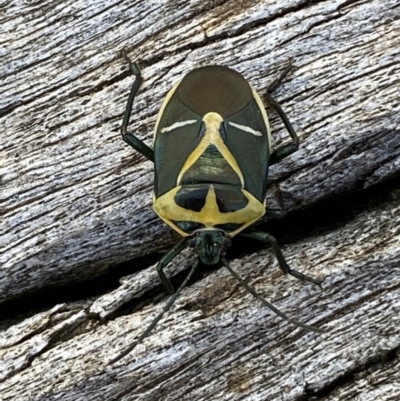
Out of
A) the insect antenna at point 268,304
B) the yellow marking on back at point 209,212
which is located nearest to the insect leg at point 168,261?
the yellow marking on back at point 209,212

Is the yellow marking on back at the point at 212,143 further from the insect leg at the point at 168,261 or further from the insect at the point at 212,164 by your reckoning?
the insect leg at the point at 168,261

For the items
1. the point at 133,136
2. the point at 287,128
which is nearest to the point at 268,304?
the point at 287,128

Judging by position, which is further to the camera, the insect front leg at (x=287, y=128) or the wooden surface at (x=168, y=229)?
the insect front leg at (x=287, y=128)

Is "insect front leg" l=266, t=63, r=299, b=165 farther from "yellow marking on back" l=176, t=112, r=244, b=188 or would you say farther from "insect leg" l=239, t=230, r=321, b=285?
"insect leg" l=239, t=230, r=321, b=285

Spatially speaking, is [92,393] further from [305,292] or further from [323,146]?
[323,146]

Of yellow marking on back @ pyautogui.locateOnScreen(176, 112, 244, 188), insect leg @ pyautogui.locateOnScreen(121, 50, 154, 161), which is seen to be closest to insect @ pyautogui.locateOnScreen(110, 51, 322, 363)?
yellow marking on back @ pyautogui.locateOnScreen(176, 112, 244, 188)

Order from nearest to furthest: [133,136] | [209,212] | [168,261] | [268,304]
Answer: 1. [268,304]
2. [209,212]
3. [168,261]
4. [133,136]

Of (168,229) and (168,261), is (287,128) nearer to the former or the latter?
(168,229)
